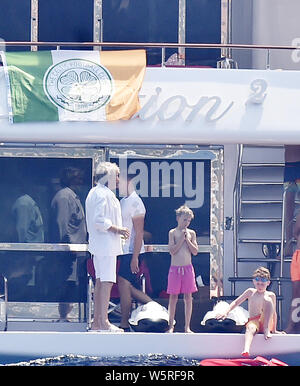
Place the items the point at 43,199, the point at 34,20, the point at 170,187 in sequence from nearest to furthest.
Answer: the point at 43,199 → the point at 170,187 → the point at 34,20

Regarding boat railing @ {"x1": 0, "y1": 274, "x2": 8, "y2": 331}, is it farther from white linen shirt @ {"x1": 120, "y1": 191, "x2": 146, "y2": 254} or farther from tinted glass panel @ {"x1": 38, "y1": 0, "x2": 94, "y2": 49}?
tinted glass panel @ {"x1": 38, "y1": 0, "x2": 94, "y2": 49}

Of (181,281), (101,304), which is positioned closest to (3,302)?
(101,304)

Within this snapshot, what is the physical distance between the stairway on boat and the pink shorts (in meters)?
1.47

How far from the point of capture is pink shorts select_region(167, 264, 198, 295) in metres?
11.7

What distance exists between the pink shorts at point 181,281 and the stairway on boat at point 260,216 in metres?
1.47

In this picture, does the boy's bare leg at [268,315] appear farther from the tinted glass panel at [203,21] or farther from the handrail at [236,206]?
the tinted glass panel at [203,21]

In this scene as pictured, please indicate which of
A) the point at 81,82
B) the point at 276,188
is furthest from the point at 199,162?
the point at 81,82

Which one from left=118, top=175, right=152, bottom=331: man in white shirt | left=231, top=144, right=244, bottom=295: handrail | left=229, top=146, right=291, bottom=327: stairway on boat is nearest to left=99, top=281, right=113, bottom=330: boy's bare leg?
left=118, top=175, right=152, bottom=331: man in white shirt

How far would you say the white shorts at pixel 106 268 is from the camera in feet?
37.5

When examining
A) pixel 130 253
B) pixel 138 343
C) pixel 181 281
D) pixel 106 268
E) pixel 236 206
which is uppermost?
pixel 236 206

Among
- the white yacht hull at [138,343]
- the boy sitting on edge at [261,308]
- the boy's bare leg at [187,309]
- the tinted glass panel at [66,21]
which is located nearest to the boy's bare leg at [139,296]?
the boy's bare leg at [187,309]

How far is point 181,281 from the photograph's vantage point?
1167 cm

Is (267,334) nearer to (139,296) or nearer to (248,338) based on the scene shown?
(248,338)

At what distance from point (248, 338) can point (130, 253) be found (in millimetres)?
1635
